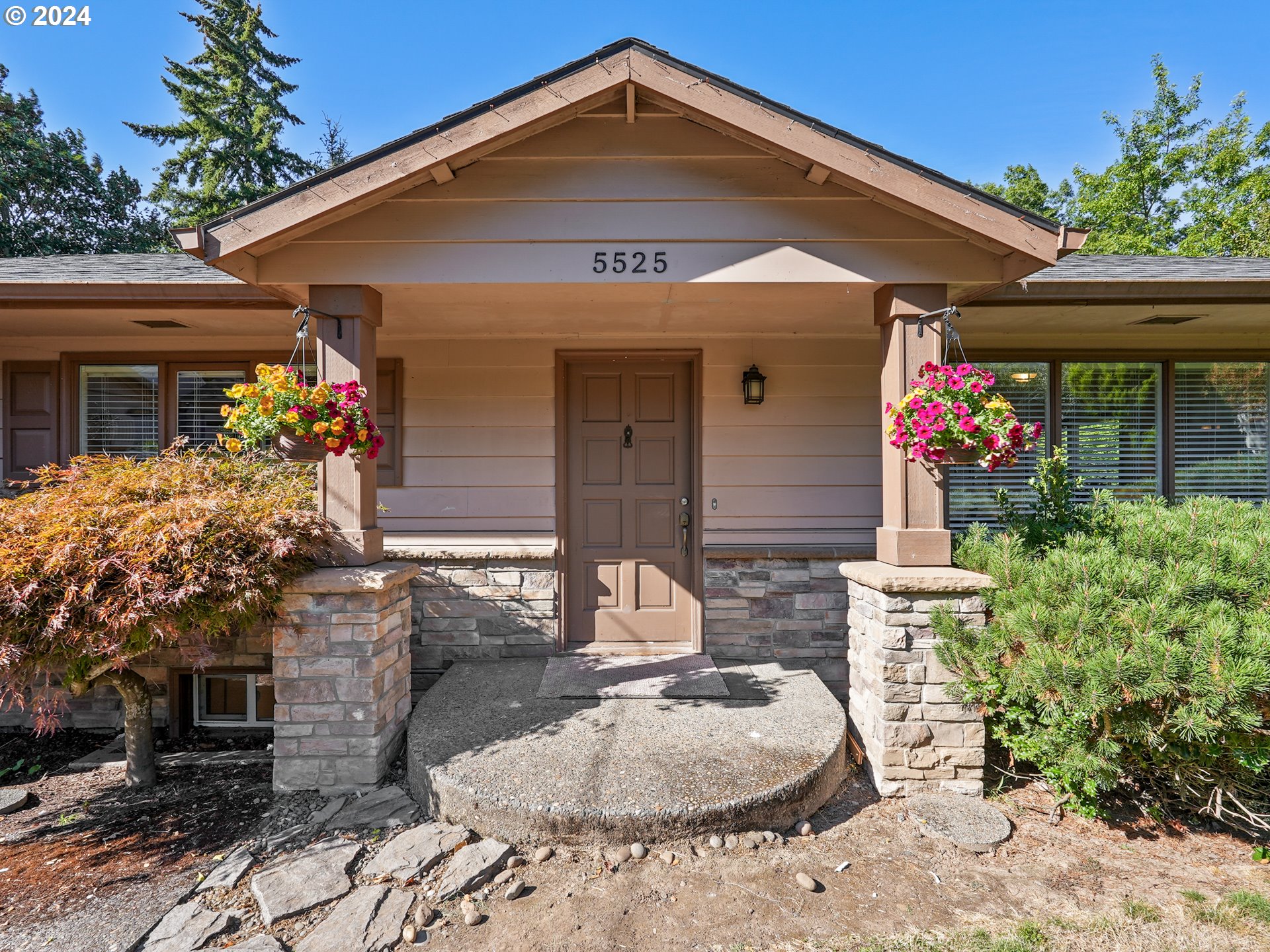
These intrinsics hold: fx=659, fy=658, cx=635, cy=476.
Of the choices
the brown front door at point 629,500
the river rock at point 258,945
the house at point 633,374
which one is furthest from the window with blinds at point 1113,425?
the river rock at point 258,945

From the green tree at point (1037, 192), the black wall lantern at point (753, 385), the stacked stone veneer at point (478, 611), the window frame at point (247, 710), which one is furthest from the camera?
the green tree at point (1037, 192)

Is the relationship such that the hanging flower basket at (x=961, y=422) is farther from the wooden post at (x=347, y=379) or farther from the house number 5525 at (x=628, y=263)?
the wooden post at (x=347, y=379)

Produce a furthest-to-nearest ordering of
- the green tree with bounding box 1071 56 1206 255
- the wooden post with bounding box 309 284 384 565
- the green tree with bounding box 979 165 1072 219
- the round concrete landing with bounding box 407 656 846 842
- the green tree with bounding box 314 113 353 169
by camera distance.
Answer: the green tree with bounding box 314 113 353 169
the green tree with bounding box 979 165 1072 219
the green tree with bounding box 1071 56 1206 255
the wooden post with bounding box 309 284 384 565
the round concrete landing with bounding box 407 656 846 842

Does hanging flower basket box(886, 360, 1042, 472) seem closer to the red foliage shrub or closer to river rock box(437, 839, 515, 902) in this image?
river rock box(437, 839, 515, 902)

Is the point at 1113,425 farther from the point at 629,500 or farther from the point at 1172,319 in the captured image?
the point at 629,500

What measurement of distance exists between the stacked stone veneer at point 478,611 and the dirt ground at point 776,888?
4.71ft

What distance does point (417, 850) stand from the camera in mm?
2551

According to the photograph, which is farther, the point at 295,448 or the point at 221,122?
the point at 221,122

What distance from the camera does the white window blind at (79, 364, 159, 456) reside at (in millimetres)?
4672

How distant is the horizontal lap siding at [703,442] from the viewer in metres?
4.50

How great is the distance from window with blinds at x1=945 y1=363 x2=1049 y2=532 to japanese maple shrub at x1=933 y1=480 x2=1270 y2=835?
1.50 metres

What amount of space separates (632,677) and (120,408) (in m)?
4.10

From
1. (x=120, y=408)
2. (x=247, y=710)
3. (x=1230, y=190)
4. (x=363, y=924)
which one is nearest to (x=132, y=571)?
(x=363, y=924)

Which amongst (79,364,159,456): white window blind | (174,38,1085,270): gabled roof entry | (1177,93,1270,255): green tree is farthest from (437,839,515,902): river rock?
(1177,93,1270,255): green tree
